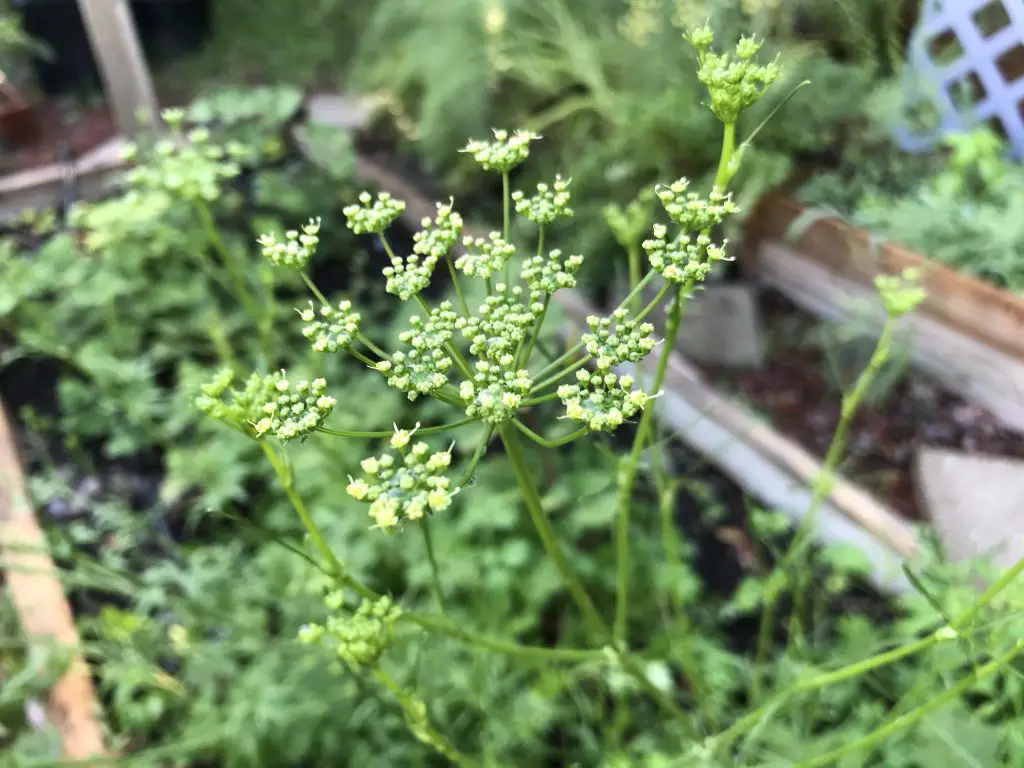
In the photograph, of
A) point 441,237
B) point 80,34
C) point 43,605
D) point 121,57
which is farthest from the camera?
point 80,34

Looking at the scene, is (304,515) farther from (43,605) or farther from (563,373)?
(43,605)

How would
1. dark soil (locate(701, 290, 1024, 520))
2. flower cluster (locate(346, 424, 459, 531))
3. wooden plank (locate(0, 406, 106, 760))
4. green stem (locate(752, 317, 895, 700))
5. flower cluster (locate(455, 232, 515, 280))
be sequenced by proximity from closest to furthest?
flower cluster (locate(346, 424, 459, 531)) → flower cluster (locate(455, 232, 515, 280)) → green stem (locate(752, 317, 895, 700)) → wooden plank (locate(0, 406, 106, 760)) → dark soil (locate(701, 290, 1024, 520))

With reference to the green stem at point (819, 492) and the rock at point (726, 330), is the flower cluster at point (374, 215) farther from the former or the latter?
the rock at point (726, 330)

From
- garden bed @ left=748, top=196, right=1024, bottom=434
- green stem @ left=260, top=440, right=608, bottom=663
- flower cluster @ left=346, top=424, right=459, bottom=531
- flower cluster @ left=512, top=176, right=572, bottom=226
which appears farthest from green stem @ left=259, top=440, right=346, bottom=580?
garden bed @ left=748, top=196, right=1024, bottom=434

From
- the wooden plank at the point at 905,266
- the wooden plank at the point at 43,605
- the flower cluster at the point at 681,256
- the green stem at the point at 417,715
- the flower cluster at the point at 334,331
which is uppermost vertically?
the flower cluster at the point at 681,256

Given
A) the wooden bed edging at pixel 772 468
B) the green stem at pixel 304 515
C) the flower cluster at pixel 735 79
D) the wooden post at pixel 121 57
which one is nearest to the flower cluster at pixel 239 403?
the green stem at pixel 304 515

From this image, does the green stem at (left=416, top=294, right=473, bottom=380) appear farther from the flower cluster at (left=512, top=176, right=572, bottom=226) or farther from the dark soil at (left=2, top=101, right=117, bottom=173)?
the dark soil at (left=2, top=101, right=117, bottom=173)

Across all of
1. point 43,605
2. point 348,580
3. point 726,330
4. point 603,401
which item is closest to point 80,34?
point 43,605
